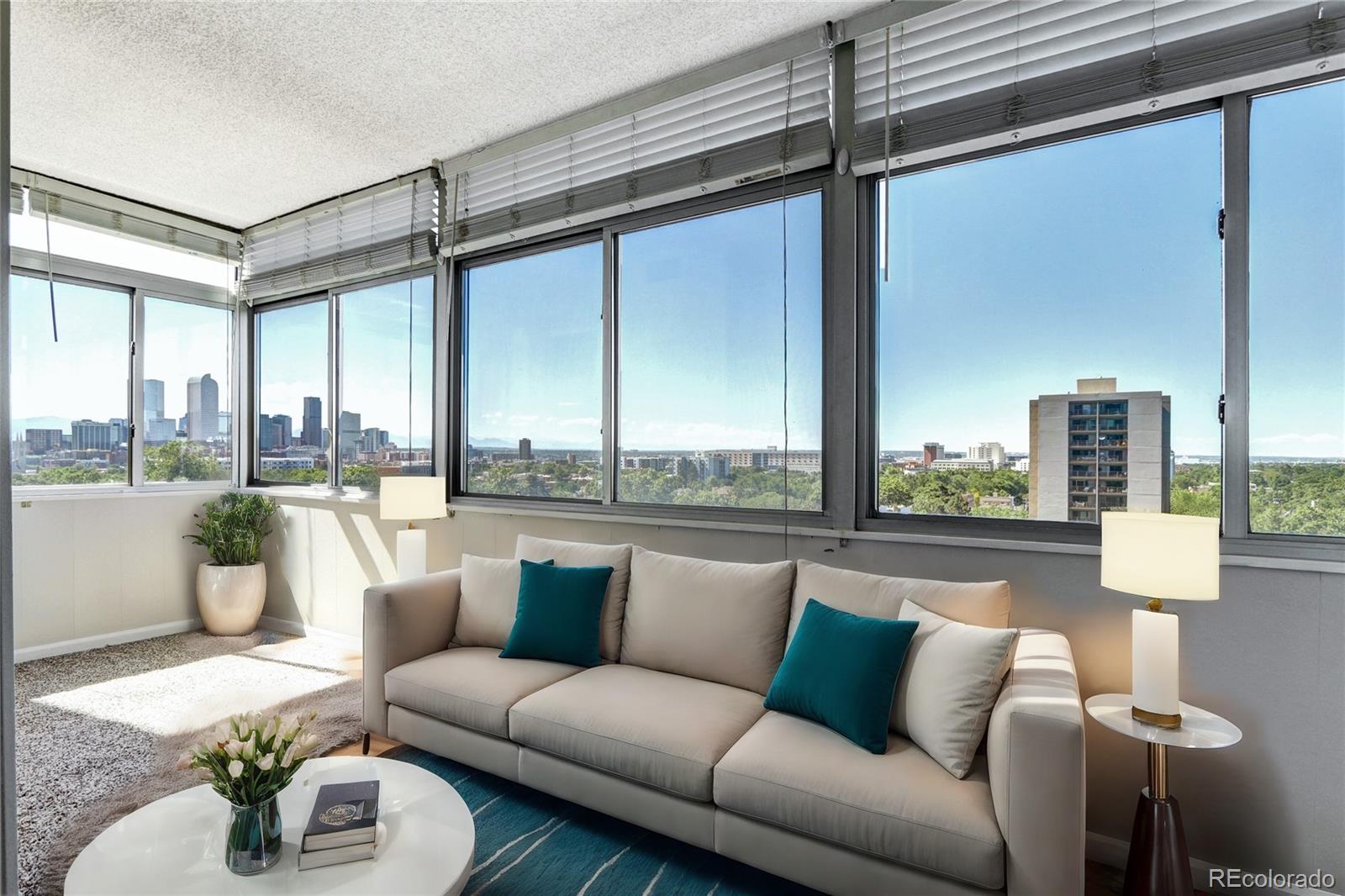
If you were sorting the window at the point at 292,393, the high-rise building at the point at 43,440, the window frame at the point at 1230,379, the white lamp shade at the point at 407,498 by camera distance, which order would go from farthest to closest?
the window at the point at 292,393
the high-rise building at the point at 43,440
the white lamp shade at the point at 407,498
the window frame at the point at 1230,379

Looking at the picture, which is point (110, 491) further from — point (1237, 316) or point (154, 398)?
point (1237, 316)

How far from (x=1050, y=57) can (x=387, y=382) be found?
13.3ft

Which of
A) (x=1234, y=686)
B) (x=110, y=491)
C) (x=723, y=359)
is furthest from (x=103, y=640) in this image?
(x=1234, y=686)

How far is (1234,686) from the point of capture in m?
2.02

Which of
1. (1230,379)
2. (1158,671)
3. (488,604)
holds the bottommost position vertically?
(488,604)

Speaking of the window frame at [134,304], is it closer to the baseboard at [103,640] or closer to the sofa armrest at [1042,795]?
the baseboard at [103,640]

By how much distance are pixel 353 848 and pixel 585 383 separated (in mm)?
2487

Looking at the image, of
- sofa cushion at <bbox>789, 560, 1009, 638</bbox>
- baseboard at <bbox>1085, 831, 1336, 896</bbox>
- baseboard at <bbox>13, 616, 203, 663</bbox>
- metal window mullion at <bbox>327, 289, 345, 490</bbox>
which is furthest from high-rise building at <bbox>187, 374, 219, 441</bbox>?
baseboard at <bbox>1085, 831, 1336, 896</bbox>

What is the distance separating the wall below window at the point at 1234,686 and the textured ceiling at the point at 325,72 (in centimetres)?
232

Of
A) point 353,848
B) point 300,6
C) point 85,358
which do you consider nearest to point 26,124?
point 85,358

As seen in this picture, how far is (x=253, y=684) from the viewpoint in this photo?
3.58 meters

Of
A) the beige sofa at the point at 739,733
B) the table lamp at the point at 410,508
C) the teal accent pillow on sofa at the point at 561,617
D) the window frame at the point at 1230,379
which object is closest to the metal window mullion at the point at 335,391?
the table lamp at the point at 410,508

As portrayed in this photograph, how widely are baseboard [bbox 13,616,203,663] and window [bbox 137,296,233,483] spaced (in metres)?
1.06

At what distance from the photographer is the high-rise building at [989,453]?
2520mm
